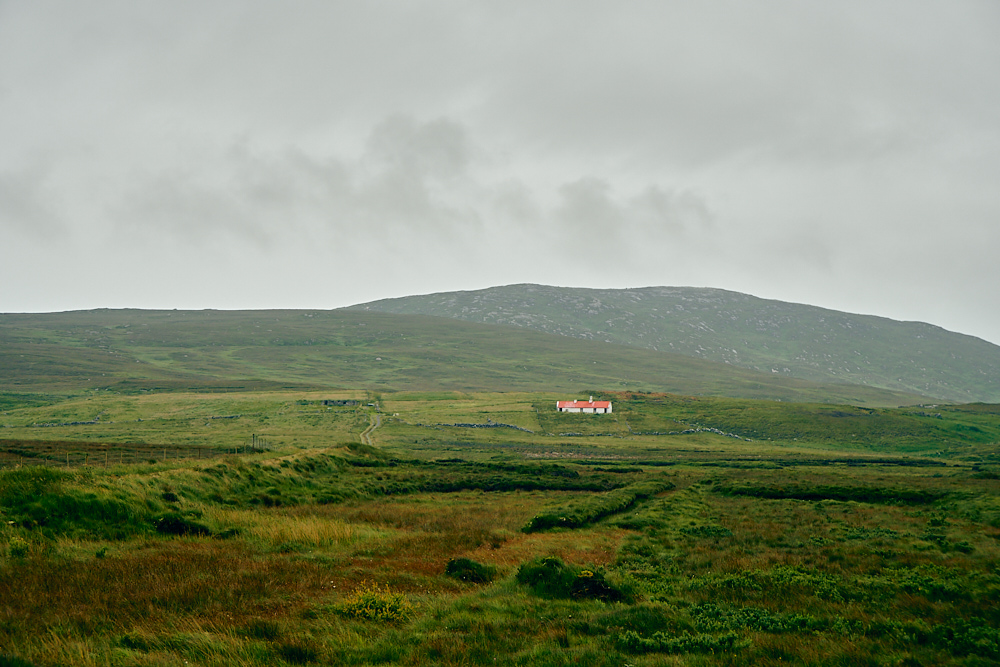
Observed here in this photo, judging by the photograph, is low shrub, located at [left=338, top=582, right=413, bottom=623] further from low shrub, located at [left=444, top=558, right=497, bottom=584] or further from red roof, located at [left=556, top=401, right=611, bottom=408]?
red roof, located at [left=556, top=401, right=611, bottom=408]

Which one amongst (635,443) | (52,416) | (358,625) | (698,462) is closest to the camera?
(358,625)

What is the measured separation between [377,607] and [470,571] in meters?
5.06

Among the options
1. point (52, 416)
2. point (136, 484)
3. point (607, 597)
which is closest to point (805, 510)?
point (607, 597)

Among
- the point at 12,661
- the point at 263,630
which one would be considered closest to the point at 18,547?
the point at 263,630

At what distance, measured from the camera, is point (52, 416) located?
113 metres

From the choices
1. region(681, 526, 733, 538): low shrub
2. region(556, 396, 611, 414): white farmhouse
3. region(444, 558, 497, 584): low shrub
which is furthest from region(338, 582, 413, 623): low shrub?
region(556, 396, 611, 414): white farmhouse

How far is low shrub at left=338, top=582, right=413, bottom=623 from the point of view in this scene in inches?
493

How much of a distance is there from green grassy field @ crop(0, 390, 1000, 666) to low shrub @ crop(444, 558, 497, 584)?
0.22 feet

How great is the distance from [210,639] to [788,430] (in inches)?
4867

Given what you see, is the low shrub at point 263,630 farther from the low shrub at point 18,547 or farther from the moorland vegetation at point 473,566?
the low shrub at point 18,547

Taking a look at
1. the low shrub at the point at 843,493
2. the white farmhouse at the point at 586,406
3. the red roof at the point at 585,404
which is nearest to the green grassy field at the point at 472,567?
the low shrub at the point at 843,493

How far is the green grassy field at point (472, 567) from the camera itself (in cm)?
1088

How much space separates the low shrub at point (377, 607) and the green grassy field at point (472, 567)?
0.06m

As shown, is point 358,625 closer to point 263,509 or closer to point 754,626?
point 754,626
